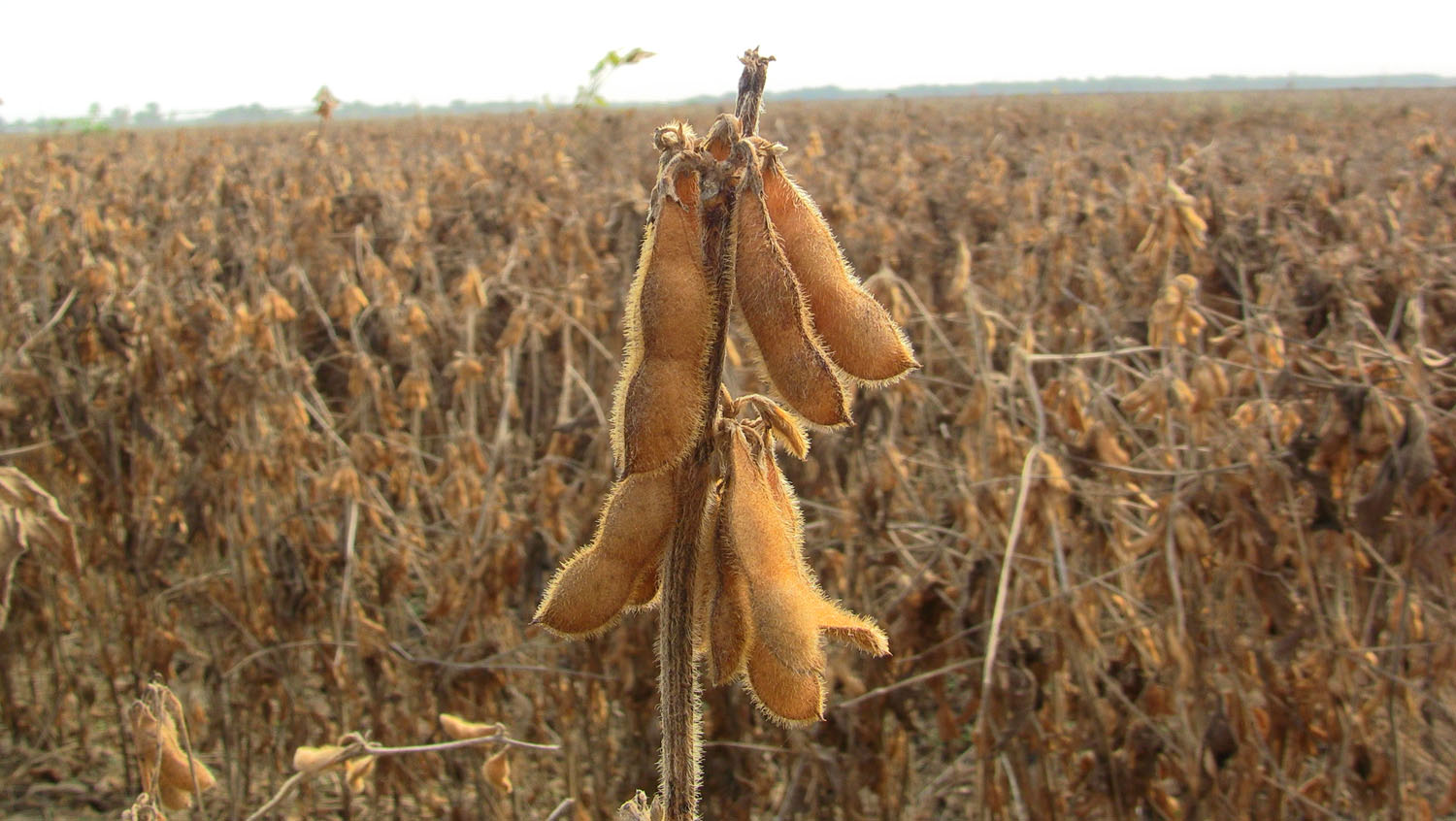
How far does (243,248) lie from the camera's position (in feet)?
14.3

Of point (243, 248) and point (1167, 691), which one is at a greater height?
point (243, 248)

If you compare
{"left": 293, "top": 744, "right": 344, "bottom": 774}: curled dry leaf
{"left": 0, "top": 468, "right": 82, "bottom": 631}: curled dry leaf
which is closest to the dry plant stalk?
{"left": 293, "top": 744, "right": 344, "bottom": 774}: curled dry leaf

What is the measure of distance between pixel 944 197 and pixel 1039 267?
1.43 metres

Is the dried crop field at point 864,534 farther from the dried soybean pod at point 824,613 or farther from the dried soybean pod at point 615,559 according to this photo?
the dried soybean pod at point 824,613

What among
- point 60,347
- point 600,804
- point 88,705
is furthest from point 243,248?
point 600,804

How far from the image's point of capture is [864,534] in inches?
112

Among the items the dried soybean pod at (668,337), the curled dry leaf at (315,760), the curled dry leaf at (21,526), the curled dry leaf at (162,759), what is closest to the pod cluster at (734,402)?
the dried soybean pod at (668,337)

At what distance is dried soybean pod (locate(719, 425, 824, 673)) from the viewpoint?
0.77 meters

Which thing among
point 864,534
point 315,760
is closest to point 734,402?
point 315,760

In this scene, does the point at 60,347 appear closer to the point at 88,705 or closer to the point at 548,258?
the point at 88,705

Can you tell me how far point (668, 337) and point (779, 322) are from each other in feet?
0.28

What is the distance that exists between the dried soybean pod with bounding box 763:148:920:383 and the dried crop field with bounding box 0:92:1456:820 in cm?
141

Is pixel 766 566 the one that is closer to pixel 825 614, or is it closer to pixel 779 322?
pixel 825 614

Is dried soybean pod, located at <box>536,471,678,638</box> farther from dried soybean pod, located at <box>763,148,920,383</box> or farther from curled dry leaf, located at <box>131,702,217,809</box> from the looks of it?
curled dry leaf, located at <box>131,702,217,809</box>
